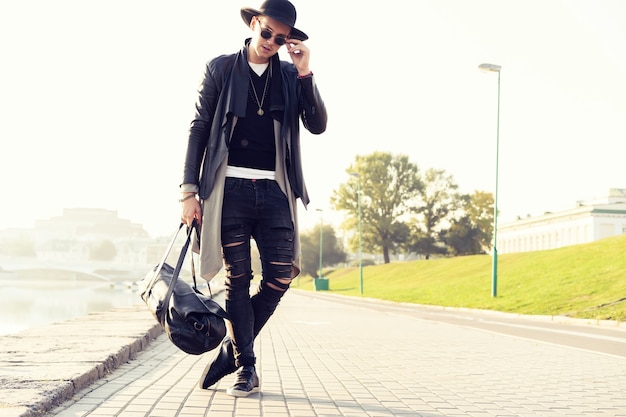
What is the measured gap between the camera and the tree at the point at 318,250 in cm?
10006

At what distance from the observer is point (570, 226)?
96625mm

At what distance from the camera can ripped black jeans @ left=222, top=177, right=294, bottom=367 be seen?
4.43 metres

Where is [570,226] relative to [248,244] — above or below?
above

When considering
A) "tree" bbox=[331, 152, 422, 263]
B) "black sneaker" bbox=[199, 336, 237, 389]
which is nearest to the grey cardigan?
"black sneaker" bbox=[199, 336, 237, 389]

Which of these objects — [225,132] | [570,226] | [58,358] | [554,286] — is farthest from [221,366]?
[570,226]

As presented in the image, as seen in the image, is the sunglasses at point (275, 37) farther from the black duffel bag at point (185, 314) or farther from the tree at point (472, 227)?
the tree at point (472, 227)

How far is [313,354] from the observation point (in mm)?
7984

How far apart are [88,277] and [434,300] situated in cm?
7497

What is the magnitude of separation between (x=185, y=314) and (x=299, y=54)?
5.29ft

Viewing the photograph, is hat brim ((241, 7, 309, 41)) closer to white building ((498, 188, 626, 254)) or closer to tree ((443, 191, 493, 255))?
tree ((443, 191, 493, 255))

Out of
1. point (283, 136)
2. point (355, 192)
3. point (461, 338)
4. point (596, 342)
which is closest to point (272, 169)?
point (283, 136)

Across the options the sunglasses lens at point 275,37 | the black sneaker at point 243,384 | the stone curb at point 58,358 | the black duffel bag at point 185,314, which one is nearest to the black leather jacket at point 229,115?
the sunglasses lens at point 275,37

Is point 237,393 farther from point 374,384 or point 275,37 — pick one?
point 275,37

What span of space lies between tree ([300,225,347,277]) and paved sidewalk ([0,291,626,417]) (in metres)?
90.5
